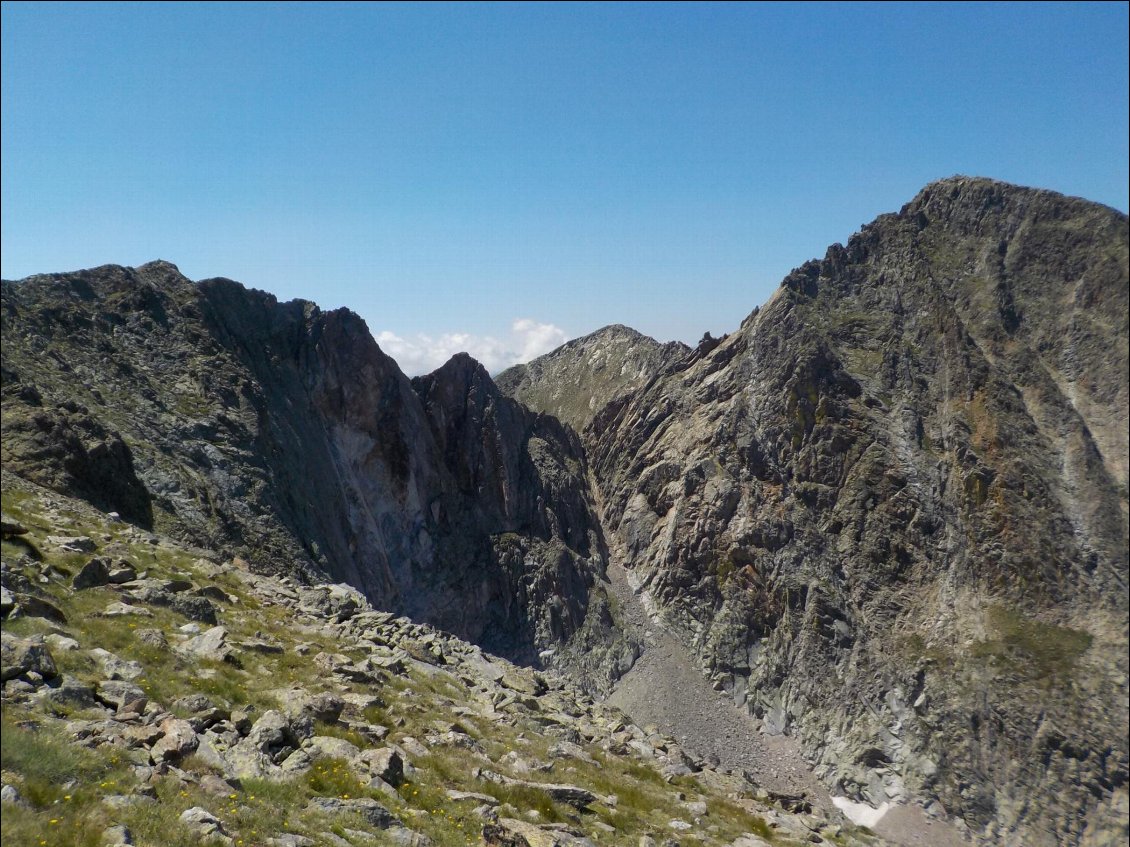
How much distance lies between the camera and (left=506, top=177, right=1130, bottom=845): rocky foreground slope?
9688 centimetres

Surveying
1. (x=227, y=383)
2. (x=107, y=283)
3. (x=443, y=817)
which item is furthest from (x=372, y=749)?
(x=107, y=283)

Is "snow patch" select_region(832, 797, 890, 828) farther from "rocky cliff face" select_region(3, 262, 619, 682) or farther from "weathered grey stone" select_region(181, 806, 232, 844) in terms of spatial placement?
"weathered grey stone" select_region(181, 806, 232, 844)

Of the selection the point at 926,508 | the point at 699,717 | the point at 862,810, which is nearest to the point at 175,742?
the point at 699,717

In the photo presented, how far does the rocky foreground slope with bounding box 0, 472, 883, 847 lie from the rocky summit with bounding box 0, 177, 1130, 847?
12 centimetres

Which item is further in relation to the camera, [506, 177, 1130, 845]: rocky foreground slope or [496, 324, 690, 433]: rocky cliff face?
[496, 324, 690, 433]: rocky cliff face

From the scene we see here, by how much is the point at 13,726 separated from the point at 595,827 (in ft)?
43.7

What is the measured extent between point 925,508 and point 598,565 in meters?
61.7

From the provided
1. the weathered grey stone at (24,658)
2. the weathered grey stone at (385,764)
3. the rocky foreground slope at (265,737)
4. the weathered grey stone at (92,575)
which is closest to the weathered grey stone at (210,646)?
the rocky foreground slope at (265,737)

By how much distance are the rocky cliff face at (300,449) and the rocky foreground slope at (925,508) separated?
952 inches

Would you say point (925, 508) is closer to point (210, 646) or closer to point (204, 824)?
point (210, 646)

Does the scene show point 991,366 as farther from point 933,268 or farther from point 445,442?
point 445,442

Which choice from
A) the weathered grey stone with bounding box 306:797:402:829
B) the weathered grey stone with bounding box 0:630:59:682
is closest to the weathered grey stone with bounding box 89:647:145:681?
the weathered grey stone with bounding box 0:630:59:682

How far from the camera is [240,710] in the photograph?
1596cm

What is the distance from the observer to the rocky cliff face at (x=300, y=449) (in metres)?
47.6
